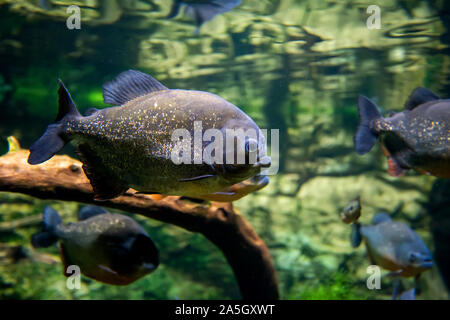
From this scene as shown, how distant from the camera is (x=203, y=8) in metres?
8.12

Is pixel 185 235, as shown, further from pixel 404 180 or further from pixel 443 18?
pixel 443 18

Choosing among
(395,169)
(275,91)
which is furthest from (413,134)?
(275,91)

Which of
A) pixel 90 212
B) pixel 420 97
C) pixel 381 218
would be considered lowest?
pixel 381 218

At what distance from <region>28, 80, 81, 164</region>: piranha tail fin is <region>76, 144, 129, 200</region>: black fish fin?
195mm

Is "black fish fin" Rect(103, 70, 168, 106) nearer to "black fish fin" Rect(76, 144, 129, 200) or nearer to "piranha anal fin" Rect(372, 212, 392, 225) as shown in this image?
"black fish fin" Rect(76, 144, 129, 200)

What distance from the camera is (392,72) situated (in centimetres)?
1194

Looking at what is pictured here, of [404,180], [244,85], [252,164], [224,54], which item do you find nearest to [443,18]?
[404,180]

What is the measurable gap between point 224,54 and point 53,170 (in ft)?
29.5

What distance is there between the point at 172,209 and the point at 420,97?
115 inches

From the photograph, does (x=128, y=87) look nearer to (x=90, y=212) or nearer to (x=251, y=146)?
(x=251, y=146)

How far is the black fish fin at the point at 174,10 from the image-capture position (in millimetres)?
7895

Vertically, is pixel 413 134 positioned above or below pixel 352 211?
above

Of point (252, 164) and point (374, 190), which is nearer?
point (252, 164)
